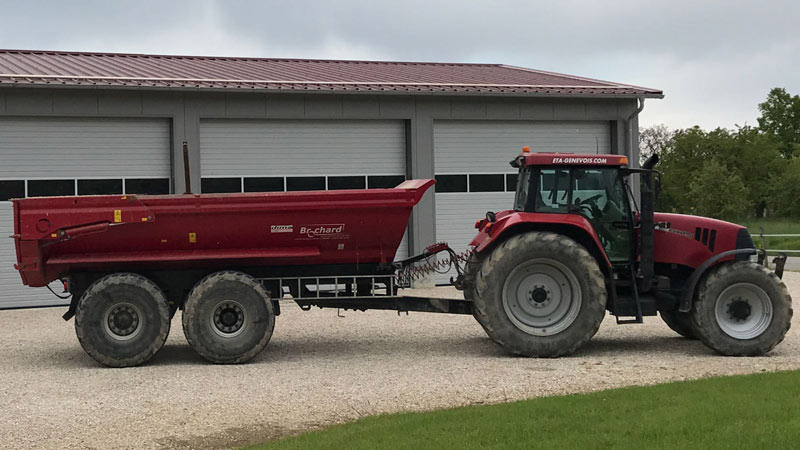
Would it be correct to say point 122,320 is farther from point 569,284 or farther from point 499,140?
point 499,140

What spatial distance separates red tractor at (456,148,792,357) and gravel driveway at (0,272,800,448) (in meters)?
0.35

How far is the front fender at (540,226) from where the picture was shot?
10609mm

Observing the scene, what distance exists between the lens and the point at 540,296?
35.1ft

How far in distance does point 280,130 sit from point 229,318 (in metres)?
8.99

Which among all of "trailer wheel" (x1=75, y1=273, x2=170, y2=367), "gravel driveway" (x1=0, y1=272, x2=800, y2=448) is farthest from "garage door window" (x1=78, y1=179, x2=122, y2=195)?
"trailer wheel" (x1=75, y1=273, x2=170, y2=367)

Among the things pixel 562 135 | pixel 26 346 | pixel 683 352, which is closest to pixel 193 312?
pixel 26 346

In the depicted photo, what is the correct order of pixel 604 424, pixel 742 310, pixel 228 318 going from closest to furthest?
pixel 604 424 → pixel 228 318 → pixel 742 310

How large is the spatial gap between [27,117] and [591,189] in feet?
37.6

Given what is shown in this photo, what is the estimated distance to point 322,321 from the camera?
47.8 ft

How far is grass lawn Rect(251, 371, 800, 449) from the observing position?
6.29 m

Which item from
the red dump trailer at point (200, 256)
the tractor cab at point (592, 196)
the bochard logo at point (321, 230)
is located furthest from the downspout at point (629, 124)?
the bochard logo at point (321, 230)

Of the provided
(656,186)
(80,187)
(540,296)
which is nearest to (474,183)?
(80,187)

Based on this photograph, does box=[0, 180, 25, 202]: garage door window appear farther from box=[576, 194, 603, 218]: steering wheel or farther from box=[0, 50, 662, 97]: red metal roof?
box=[576, 194, 603, 218]: steering wheel

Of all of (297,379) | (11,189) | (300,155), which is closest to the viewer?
(297,379)
